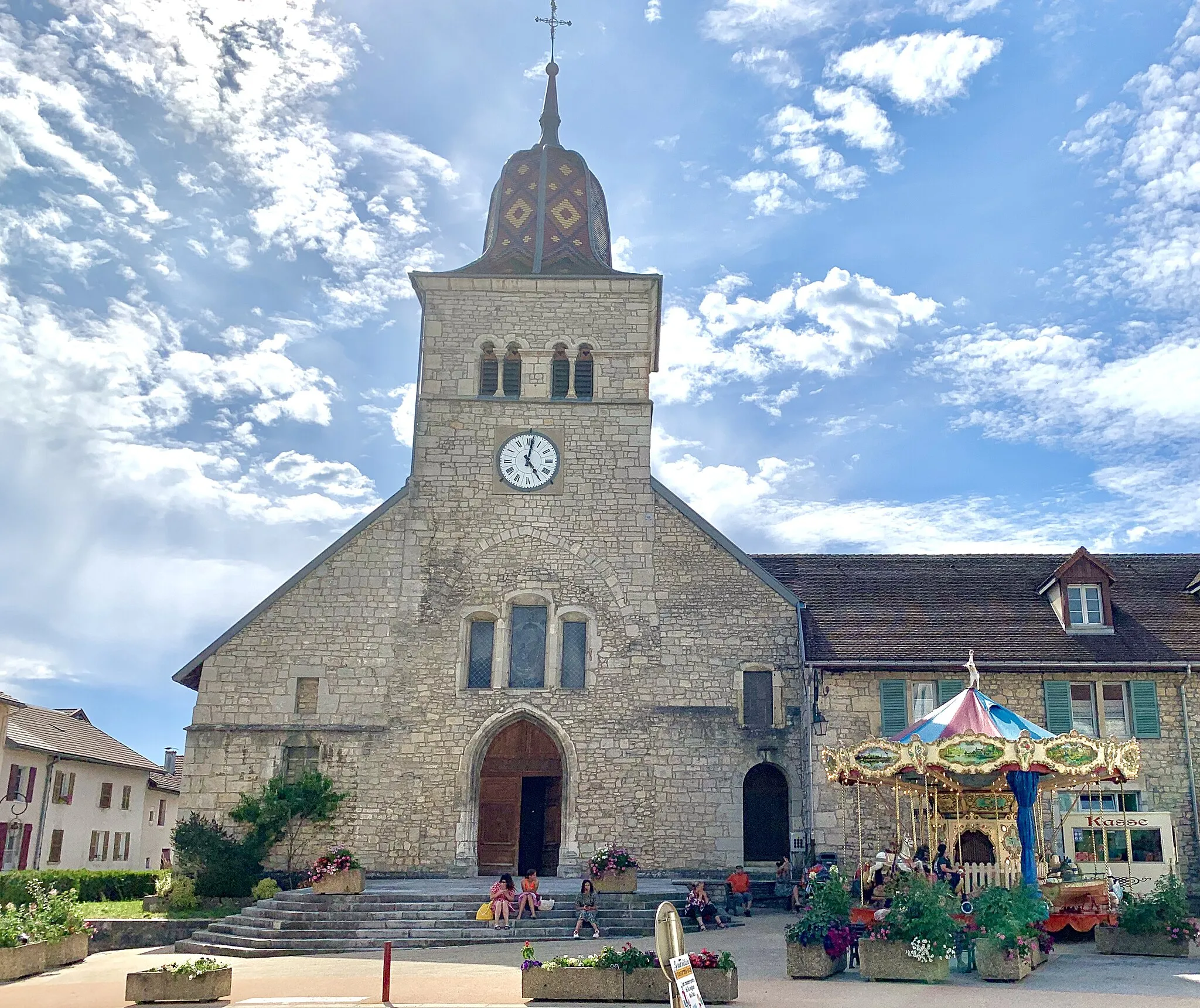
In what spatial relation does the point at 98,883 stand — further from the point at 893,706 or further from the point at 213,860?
the point at 893,706

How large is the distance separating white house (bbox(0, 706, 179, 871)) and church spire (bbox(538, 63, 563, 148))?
69.3 ft

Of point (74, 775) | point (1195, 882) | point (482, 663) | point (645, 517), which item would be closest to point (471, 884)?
point (482, 663)

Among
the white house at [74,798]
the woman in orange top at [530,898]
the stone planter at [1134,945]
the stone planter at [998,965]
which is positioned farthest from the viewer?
the white house at [74,798]

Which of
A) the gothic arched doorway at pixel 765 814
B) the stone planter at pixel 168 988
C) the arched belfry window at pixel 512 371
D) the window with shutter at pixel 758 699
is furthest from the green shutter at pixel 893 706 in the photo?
the stone planter at pixel 168 988

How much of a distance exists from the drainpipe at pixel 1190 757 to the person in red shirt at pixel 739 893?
331 inches

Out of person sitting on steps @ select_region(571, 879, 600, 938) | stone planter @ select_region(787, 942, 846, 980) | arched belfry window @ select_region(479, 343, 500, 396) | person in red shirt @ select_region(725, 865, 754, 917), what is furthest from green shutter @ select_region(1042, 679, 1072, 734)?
arched belfry window @ select_region(479, 343, 500, 396)

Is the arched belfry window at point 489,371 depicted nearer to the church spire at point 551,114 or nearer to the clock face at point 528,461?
the clock face at point 528,461

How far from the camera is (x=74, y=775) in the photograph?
34.6 meters

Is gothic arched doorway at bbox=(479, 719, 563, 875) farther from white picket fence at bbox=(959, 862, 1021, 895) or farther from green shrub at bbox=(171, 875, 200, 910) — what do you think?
white picket fence at bbox=(959, 862, 1021, 895)

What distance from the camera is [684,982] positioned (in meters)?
7.97

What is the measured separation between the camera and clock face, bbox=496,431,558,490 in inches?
950

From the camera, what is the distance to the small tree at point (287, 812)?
21.3m

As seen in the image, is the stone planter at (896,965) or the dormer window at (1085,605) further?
the dormer window at (1085,605)

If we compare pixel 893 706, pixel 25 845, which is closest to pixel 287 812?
pixel 893 706
